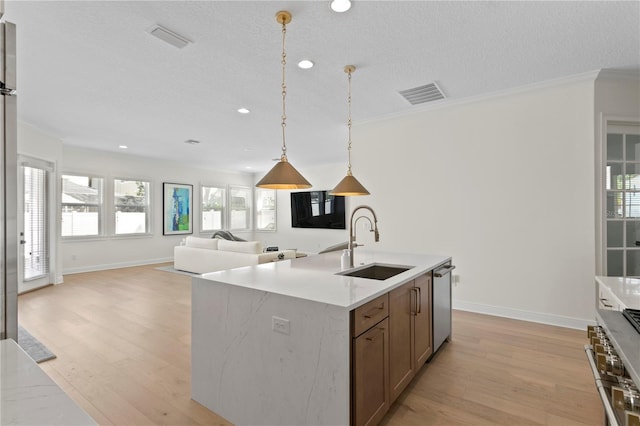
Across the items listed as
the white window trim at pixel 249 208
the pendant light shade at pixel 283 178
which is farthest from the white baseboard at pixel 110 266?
the pendant light shade at pixel 283 178

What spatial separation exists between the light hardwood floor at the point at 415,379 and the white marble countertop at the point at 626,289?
0.90 metres

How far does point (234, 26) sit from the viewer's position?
98.3 inches

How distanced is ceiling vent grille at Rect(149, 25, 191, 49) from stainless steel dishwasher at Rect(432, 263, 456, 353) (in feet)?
9.45

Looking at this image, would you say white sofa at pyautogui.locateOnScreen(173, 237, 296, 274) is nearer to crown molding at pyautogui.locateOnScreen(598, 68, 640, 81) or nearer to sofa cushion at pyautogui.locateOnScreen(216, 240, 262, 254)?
sofa cushion at pyautogui.locateOnScreen(216, 240, 262, 254)

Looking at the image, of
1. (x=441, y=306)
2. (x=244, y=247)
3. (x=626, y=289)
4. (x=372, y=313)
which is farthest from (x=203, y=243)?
(x=626, y=289)

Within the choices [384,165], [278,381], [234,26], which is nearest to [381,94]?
[384,165]

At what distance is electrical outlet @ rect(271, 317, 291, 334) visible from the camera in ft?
5.65

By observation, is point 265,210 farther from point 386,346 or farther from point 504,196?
point 386,346

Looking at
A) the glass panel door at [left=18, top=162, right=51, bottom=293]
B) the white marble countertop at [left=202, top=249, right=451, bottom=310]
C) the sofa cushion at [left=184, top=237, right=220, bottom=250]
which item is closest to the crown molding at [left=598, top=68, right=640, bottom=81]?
the white marble countertop at [left=202, top=249, right=451, bottom=310]

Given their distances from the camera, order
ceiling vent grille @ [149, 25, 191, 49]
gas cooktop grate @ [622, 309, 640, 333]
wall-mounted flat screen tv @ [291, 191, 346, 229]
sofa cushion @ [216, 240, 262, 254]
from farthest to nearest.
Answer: wall-mounted flat screen tv @ [291, 191, 346, 229], sofa cushion @ [216, 240, 262, 254], ceiling vent grille @ [149, 25, 191, 49], gas cooktop grate @ [622, 309, 640, 333]

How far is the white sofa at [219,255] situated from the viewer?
221 inches

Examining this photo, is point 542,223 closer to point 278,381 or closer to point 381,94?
point 381,94

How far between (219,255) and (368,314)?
192 inches

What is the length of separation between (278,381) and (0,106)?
1.66m
